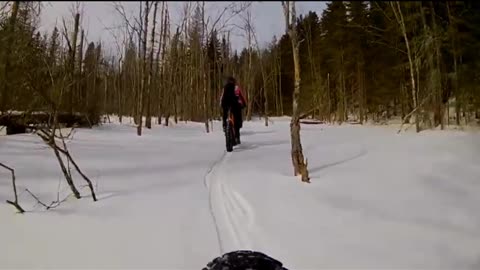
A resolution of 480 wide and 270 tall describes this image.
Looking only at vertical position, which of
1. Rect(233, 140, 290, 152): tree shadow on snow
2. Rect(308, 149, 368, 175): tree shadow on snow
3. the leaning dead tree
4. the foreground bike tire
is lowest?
the foreground bike tire

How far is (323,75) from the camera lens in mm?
7121

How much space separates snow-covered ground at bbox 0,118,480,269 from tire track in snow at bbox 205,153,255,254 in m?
0.02

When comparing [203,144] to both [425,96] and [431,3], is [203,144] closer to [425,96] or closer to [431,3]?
[425,96]

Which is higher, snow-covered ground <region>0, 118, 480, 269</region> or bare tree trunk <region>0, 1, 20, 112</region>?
bare tree trunk <region>0, 1, 20, 112</region>

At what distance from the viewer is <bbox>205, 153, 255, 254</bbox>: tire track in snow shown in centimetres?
427

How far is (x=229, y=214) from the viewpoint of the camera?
5.04m

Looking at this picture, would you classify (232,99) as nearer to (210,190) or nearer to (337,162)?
(337,162)

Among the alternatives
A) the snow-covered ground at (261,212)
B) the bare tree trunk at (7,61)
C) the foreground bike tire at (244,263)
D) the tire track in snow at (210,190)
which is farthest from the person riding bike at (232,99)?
the foreground bike tire at (244,263)

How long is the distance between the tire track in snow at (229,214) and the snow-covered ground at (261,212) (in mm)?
15

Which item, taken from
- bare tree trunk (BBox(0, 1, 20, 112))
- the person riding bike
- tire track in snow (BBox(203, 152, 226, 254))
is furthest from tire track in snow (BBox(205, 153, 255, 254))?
bare tree trunk (BBox(0, 1, 20, 112))

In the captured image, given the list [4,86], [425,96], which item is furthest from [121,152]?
[425,96]

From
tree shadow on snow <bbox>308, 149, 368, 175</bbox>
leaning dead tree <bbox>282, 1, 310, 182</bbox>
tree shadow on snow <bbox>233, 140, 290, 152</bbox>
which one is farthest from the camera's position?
tree shadow on snow <bbox>233, 140, 290, 152</bbox>

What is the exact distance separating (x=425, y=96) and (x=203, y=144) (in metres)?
7.10

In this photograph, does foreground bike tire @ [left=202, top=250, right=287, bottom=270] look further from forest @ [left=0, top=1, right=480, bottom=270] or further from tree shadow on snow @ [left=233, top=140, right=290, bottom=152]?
tree shadow on snow @ [left=233, top=140, right=290, bottom=152]
